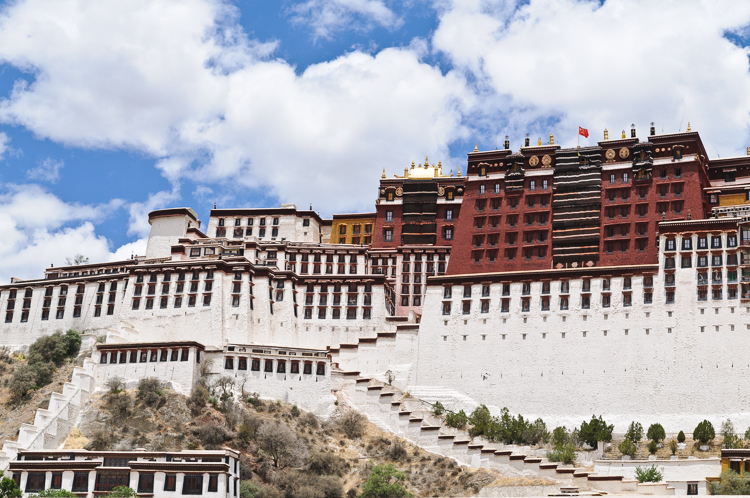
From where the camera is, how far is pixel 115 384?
94062mm

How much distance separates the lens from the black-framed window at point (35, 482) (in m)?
74.1

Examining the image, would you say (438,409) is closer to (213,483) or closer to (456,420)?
(456,420)

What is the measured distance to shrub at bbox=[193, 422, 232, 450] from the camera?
86.1 meters

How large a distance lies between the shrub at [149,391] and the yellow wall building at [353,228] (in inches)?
1558

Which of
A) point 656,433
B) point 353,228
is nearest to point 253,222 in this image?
point 353,228

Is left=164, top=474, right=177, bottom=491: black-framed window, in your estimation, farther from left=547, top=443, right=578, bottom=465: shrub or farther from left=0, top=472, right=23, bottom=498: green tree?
left=547, top=443, right=578, bottom=465: shrub

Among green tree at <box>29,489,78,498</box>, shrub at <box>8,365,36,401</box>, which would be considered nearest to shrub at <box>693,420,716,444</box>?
green tree at <box>29,489,78,498</box>

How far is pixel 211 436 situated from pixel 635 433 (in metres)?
35.4

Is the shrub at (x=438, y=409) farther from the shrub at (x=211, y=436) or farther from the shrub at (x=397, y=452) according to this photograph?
the shrub at (x=211, y=436)

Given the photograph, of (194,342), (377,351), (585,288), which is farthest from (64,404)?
(585,288)

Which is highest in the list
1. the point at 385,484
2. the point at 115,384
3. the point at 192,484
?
the point at 115,384

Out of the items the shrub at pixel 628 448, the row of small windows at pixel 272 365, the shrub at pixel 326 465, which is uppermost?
the row of small windows at pixel 272 365

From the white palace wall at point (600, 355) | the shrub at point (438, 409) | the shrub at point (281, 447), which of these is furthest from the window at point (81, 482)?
the white palace wall at point (600, 355)

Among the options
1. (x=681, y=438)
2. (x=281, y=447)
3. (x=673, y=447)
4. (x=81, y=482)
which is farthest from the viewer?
(x=681, y=438)
